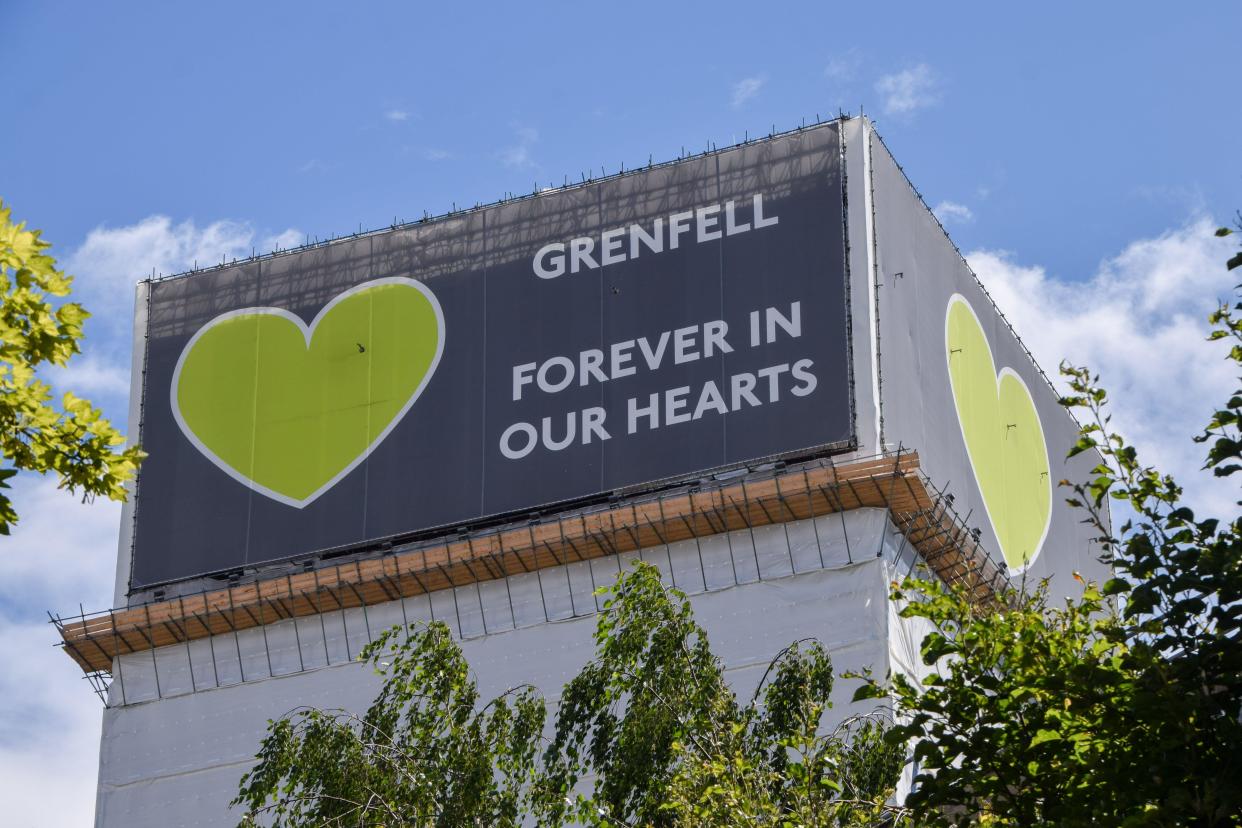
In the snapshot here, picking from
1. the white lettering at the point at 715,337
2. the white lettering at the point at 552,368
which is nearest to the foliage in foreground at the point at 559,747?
the white lettering at the point at 715,337

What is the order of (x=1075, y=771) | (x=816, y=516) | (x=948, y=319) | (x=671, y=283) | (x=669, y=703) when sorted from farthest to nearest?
(x=948, y=319), (x=671, y=283), (x=816, y=516), (x=669, y=703), (x=1075, y=771)

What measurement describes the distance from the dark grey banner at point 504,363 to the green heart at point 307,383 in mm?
61

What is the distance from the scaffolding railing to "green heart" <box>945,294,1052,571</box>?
137 inches

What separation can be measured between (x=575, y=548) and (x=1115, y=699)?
123ft

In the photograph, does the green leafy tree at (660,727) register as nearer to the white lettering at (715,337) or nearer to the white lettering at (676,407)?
the white lettering at (676,407)

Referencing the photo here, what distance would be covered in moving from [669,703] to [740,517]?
2297cm

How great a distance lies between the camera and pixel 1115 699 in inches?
631

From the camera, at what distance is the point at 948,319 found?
58.5m

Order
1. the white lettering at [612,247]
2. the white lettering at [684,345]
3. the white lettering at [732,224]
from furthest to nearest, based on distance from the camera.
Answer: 1. the white lettering at [612,247]
2. the white lettering at [732,224]
3. the white lettering at [684,345]

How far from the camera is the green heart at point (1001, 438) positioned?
58656mm

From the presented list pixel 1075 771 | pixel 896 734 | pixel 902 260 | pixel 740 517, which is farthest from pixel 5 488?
pixel 902 260

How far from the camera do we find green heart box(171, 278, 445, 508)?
57.3 meters

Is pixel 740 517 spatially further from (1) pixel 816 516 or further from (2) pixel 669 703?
(2) pixel 669 703

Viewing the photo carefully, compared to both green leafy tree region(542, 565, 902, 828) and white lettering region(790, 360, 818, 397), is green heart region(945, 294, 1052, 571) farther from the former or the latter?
green leafy tree region(542, 565, 902, 828)
